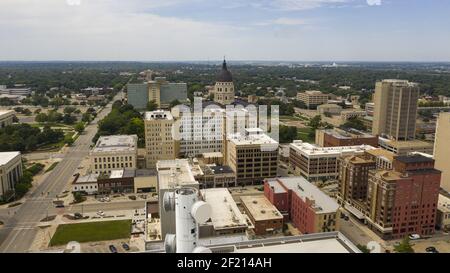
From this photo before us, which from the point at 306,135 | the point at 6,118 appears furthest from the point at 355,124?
the point at 6,118

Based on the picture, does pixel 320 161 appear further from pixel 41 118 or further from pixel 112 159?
pixel 41 118

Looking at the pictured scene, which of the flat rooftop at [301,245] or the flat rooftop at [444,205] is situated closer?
the flat rooftop at [301,245]

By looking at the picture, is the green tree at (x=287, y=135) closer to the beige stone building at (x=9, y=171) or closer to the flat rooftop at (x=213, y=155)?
the flat rooftop at (x=213, y=155)

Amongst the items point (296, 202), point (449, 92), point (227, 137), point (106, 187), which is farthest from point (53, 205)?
point (449, 92)

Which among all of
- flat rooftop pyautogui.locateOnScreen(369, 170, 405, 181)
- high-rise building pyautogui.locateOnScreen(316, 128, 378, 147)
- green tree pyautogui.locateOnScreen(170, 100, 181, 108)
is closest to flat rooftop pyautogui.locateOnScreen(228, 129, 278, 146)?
high-rise building pyautogui.locateOnScreen(316, 128, 378, 147)

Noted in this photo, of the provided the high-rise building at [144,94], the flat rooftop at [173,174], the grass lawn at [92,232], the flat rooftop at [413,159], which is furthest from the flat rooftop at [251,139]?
the high-rise building at [144,94]

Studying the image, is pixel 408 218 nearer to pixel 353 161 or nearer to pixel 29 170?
pixel 353 161

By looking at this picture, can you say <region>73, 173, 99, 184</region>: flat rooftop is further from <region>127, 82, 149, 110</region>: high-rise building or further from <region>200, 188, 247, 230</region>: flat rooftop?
<region>127, 82, 149, 110</region>: high-rise building
